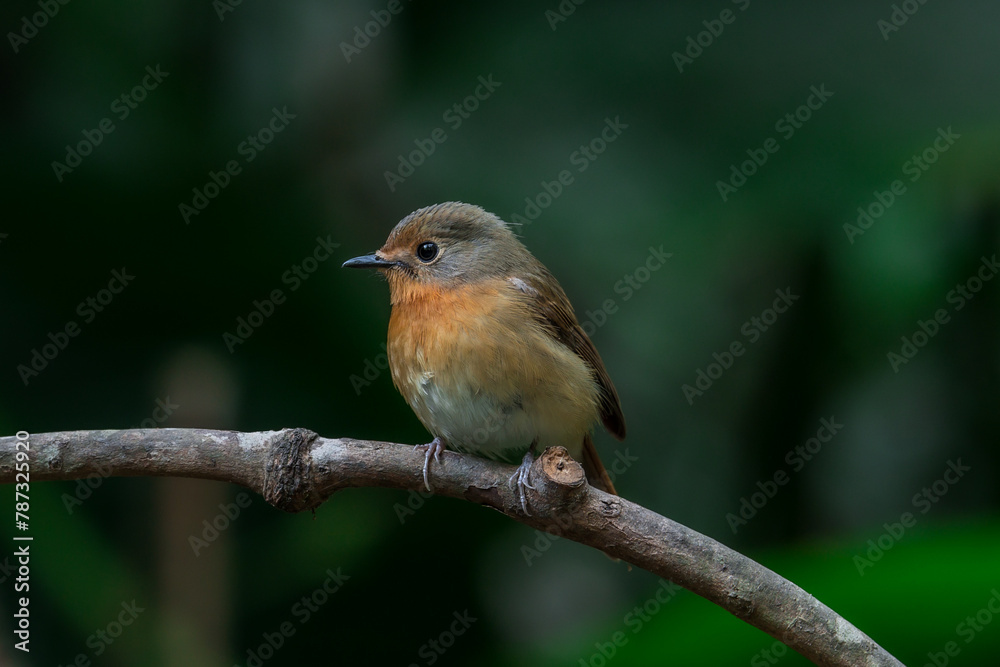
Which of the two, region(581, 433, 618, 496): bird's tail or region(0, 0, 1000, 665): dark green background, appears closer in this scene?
region(581, 433, 618, 496): bird's tail

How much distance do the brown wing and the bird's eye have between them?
1.24 feet

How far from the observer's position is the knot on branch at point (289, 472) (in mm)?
2719

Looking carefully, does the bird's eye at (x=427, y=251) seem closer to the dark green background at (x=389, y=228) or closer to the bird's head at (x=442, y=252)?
the bird's head at (x=442, y=252)

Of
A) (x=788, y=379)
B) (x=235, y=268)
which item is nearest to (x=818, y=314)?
(x=788, y=379)

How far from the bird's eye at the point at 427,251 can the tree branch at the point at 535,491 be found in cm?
103

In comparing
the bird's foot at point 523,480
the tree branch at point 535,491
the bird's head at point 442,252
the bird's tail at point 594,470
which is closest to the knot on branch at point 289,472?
the tree branch at point 535,491

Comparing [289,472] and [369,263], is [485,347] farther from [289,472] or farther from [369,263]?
[289,472]

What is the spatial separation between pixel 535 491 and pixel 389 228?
2506mm

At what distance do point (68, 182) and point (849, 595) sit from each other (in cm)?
362

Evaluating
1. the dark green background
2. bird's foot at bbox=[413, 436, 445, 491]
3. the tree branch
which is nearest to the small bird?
bird's foot at bbox=[413, 436, 445, 491]

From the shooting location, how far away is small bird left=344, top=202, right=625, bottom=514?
127 inches

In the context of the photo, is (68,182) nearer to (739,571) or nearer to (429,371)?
(429,371)

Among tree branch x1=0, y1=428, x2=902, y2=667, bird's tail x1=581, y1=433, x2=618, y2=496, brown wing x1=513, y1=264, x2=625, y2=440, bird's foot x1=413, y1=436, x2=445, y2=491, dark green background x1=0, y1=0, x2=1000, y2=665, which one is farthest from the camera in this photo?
dark green background x1=0, y1=0, x2=1000, y2=665

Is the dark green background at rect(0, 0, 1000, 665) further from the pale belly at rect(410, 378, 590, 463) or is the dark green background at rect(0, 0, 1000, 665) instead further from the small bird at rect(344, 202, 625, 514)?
the pale belly at rect(410, 378, 590, 463)
